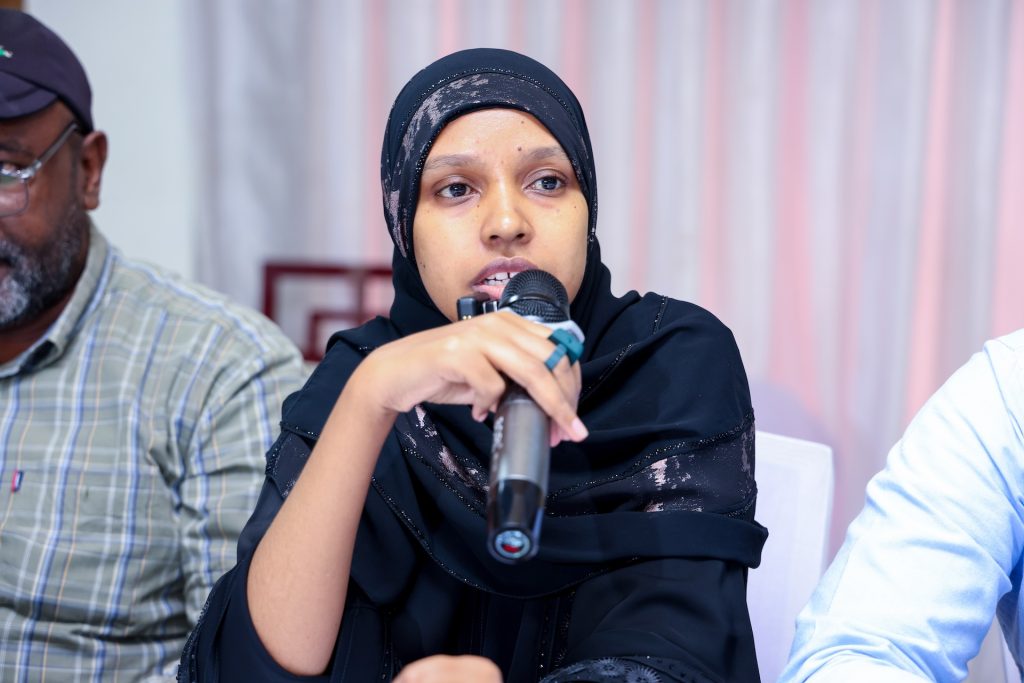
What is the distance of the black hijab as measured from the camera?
4.26ft

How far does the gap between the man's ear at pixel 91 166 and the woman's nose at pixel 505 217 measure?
102 centimetres

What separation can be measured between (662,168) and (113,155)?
178 cm

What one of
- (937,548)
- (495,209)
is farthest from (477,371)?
(937,548)

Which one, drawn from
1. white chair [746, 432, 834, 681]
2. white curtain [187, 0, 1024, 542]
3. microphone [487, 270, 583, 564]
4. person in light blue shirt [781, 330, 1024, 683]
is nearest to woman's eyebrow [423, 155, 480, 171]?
microphone [487, 270, 583, 564]

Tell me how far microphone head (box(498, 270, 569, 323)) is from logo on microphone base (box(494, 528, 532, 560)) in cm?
26

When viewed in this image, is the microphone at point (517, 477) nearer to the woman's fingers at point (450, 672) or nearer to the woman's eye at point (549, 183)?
the woman's fingers at point (450, 672)

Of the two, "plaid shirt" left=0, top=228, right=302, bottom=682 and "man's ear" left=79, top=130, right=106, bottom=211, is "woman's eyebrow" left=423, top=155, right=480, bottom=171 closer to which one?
"plaid shirt" left=0, top=228, right=302, bottom=682

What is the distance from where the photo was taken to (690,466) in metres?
1.31

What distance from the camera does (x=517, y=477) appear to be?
0.85 meters

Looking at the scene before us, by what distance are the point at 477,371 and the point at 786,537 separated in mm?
836

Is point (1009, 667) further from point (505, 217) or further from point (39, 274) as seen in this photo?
point (39, 274)

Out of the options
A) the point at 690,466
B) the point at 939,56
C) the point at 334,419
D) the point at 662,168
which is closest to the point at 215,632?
the point at 334,419

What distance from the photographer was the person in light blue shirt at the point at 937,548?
1.10 meters

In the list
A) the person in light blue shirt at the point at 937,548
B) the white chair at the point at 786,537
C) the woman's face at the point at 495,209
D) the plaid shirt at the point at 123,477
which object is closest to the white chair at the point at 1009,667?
the person in light blue shirt at the point at 937,548
